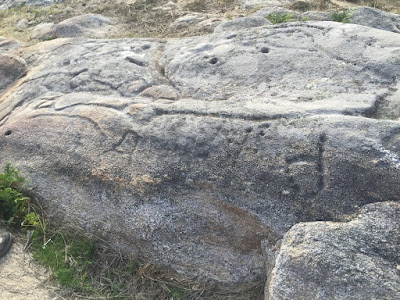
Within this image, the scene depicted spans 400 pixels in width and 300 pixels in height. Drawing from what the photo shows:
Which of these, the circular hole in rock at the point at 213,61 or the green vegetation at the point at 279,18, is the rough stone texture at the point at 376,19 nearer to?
the green vegetation at the point at 279,18

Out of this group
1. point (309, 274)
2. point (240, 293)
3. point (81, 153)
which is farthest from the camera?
point (81, 153)

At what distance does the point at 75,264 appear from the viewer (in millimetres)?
3242

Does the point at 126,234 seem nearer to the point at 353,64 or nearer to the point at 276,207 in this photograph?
the point at 276,207

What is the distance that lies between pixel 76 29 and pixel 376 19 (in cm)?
436

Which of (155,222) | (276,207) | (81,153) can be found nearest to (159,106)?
(81,153)

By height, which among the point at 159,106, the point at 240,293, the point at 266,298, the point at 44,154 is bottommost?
the point at 240,293

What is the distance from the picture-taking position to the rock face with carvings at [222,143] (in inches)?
107

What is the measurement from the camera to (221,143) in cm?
305

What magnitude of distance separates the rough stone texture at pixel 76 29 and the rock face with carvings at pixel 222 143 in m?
2.44

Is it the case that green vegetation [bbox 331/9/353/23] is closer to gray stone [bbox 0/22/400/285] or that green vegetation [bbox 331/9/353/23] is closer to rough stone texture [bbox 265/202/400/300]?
gray stone [bbox 0/22/400/285]

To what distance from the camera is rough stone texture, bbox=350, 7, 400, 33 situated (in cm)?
459

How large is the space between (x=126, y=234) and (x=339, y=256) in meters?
1.60

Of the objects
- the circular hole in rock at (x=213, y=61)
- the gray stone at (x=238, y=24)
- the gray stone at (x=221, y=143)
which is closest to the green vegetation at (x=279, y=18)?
the gray stone at (x=238, y=24)

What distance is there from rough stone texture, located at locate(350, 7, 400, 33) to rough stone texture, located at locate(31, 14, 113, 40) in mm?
3822
